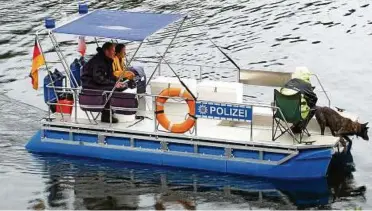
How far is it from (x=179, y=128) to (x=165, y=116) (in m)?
0.50

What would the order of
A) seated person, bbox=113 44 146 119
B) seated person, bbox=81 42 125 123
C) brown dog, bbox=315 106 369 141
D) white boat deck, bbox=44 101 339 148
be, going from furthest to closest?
seated person, bbox=113 44 146 119 → seated person, bbox=81 42 125 123 → brown dog, bbox=315 106 369 141 → white boat deck, bbox=44 101 339 148

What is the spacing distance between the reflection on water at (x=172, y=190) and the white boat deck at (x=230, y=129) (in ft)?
2.69

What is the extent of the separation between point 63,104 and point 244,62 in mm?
9228

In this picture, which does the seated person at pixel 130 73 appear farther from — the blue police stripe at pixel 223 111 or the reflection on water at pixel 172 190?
the blue police stripe at pixel 223 111

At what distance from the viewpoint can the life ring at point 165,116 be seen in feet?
56.7

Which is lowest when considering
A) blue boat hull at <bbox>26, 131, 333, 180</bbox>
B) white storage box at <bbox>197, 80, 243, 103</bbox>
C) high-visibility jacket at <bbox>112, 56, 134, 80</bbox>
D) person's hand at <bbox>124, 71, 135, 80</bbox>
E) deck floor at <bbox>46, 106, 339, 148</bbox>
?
blue boat hull at <bbox>26, 131, 333, 180</bbox>

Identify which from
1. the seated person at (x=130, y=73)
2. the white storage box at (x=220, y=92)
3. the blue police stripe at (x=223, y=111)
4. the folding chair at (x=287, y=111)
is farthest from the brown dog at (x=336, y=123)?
the seated person at (x=130, y=73)

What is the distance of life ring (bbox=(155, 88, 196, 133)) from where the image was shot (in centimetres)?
1730

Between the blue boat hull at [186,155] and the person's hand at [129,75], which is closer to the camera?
the blue boat hull at [186,155]

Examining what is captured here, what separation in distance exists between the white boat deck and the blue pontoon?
20 mm

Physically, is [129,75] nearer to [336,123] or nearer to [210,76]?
[336,123]

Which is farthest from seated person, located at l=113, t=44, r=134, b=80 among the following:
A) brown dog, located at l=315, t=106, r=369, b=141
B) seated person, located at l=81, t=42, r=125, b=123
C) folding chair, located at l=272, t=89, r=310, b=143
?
brown dog, located at l=315, t=106, r=369, b=141

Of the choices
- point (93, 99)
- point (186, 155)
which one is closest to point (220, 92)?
point (186, 155)

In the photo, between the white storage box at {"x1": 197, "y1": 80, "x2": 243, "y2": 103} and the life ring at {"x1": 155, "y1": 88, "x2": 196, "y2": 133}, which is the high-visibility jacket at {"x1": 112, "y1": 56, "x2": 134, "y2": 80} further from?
the white storage box at {"x1": 197, "y1": 80, "x2": 243, "y2": 103}
